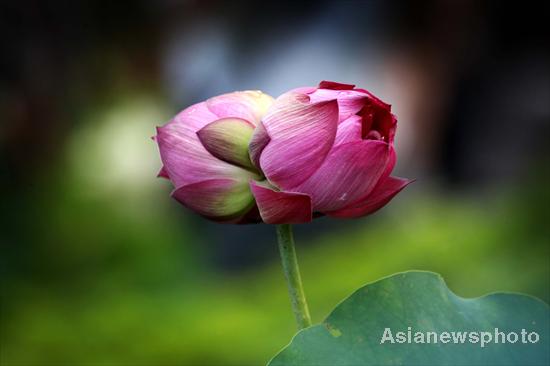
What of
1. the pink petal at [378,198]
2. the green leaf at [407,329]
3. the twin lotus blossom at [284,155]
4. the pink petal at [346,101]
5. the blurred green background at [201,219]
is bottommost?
the blurred green background at [201,219]

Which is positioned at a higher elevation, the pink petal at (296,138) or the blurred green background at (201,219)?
the pink petal at (296,138)

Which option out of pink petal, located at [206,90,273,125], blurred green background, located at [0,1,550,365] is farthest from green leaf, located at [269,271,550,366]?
blurred green background, located at [0,1,550,365]

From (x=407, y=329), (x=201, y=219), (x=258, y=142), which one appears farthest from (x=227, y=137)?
(x=201, y=219)

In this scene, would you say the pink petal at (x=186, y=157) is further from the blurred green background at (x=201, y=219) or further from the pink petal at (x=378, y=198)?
the blurred green background at (x=201, y=219)

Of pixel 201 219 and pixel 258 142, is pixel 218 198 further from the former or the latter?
pixel 201 219

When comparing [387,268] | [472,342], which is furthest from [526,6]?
[472,342]

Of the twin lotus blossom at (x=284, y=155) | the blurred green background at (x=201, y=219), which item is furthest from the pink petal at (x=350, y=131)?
the blurred green background at (x=201, y=219)
